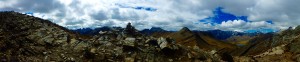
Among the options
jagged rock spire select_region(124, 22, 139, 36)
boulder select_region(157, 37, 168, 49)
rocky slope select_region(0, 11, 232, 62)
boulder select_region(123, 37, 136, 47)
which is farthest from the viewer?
jagged rock spire select_region(124, 22, 139, 36)

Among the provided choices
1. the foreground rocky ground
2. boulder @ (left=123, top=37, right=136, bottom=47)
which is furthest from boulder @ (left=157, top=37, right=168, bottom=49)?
boulder @ (left=123, top=37, right=136, bottom=47)

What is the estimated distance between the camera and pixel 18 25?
6278 cm

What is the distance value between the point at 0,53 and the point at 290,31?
89292 mm

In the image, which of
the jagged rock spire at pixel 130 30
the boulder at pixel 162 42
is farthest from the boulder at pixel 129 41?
the boulder at pixel 162 42

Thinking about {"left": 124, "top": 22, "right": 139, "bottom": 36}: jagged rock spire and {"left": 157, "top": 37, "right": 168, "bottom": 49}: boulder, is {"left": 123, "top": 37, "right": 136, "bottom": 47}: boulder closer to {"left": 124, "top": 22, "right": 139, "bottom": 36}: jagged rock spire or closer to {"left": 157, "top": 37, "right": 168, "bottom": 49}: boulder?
{"left": 124, "top": 22, "right": 139, "bottom": 36}: jagged rock spire

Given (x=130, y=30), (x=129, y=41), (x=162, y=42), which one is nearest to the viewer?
(x=129, y=41)

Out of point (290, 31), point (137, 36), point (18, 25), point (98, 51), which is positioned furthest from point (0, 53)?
point (290, 31)

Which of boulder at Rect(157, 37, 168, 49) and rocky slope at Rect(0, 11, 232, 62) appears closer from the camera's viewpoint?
rocky slope at Rect(0, 11, 232, 62)

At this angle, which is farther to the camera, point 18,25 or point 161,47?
point 18,25

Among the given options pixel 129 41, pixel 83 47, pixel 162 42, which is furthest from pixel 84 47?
pixel 162 42

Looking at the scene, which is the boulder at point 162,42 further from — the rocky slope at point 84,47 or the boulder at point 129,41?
the boulder at point 129,41

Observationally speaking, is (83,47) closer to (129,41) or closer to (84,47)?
(84,47)

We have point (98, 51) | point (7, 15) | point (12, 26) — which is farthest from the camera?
point (7, 15)

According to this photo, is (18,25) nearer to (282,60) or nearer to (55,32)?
(55,32)
